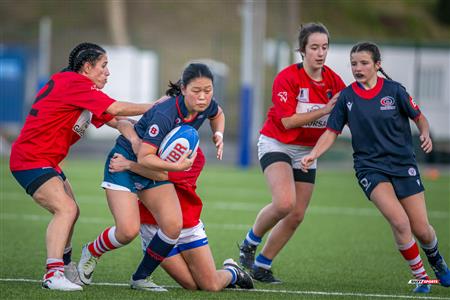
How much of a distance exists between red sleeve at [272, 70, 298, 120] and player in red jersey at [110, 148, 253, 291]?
38.5 inches

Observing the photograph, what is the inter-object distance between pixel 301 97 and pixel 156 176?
1591 millimetres

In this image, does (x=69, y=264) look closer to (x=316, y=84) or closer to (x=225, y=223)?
(x=316, y=84)

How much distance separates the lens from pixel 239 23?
127 ft

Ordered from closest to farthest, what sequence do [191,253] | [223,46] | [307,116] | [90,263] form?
[191,253], [90,263], [307,116], [223,46]

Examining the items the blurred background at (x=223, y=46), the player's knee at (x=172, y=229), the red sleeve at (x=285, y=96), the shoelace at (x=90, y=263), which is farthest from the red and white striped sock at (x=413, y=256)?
the blurred background at (x=223, y=46)

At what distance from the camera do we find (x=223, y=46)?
1121 inches

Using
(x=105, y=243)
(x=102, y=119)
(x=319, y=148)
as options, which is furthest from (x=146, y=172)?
(x=319, y=148)

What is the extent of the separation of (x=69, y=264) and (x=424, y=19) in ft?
114

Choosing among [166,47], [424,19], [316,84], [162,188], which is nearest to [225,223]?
[316,84]

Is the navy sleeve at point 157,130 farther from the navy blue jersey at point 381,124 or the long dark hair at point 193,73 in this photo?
the navy blue jersey at point 381,124

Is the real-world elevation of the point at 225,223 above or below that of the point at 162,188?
below

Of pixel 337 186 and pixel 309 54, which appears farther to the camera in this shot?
pixel 337 186

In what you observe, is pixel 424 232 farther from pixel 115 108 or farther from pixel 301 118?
pixel 115 108

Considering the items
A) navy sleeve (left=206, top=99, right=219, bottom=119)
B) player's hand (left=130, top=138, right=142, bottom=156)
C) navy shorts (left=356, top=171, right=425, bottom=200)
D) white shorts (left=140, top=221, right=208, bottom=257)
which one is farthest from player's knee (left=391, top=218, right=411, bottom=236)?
player's hand (left=130, top=138, right=142, bottom=156)
